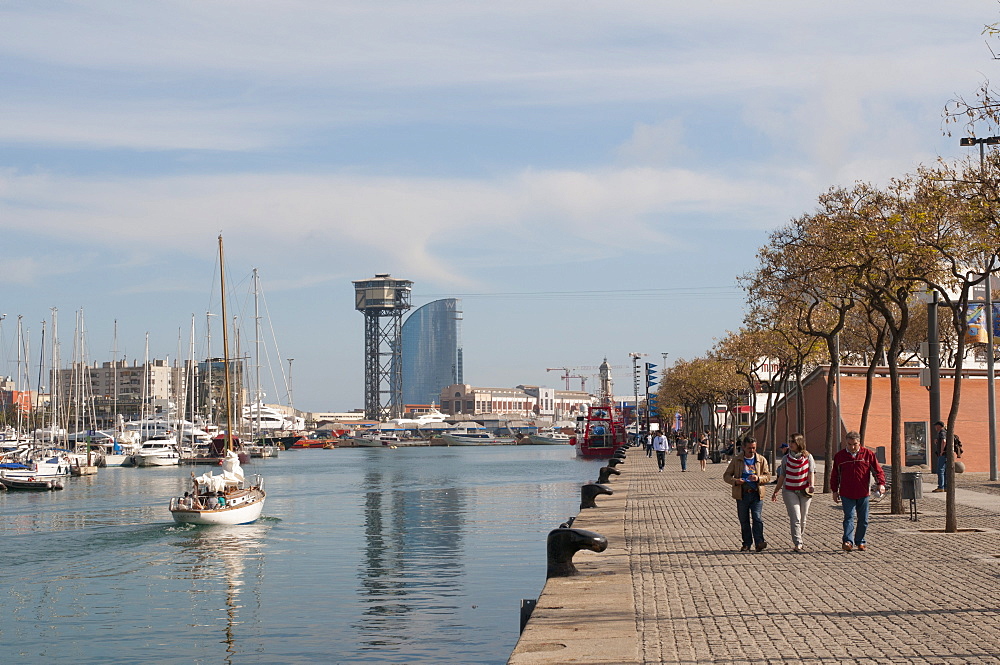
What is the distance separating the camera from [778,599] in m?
12.8

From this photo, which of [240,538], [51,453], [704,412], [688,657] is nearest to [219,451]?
[51,453]

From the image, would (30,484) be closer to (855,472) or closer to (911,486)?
(911,486)

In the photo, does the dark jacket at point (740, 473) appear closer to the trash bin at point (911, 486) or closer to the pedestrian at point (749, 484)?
the pedestrian at point (749, 484)

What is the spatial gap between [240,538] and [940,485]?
64.2 ft

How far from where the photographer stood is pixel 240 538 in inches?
1350

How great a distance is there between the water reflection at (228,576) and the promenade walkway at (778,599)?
19.7ft

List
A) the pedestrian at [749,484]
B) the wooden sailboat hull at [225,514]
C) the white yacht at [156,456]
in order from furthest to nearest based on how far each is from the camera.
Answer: the white yacht at [156,456] < the wooden sailboat hull at [225,514] < the pedestrian at [749,484]

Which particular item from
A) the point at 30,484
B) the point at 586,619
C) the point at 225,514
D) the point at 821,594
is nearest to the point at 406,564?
the point at 225,514

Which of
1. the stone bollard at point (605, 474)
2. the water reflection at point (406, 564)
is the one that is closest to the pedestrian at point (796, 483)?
the water reflection at point (406, 564)

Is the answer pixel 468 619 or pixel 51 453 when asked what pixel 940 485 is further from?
pixel 51 453

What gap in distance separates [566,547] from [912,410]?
38.0 m

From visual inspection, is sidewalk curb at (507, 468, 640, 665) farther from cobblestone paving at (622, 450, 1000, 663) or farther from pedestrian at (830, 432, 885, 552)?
pedestrian at (830, 432, 885, 552)

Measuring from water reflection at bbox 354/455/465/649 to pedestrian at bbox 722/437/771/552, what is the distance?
538 cm

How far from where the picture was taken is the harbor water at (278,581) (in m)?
17.7
